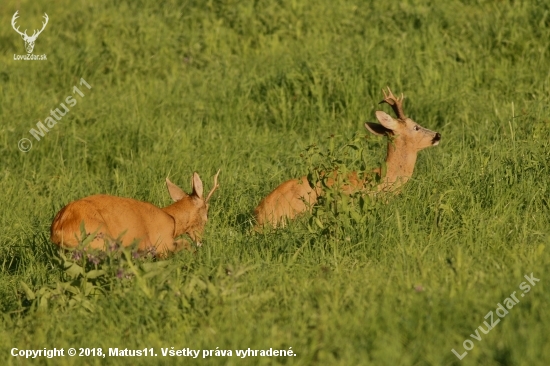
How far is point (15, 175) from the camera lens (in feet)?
28.2

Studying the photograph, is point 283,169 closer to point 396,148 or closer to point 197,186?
point 396,148

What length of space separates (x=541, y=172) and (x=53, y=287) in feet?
10.9

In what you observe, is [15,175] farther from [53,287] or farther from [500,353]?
[500,353]

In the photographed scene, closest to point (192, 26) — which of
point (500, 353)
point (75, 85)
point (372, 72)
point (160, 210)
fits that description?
point (75, 85)

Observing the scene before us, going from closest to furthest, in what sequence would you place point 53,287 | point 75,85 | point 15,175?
1. point 53,287
2. point 15,175
3. point 75,85

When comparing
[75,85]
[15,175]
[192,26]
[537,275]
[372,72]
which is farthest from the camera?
[192,26]

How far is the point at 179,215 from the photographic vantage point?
7324 mm

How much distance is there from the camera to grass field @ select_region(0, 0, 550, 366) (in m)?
4.82

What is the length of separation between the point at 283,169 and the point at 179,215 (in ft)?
4.01

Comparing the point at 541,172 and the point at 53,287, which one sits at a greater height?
the point at 53,287

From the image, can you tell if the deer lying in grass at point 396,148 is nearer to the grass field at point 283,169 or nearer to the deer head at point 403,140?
the deer head at point 403,140

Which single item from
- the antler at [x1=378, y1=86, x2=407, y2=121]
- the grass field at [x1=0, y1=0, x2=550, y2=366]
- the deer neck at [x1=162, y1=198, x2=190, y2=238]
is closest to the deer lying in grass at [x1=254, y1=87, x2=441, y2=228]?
the antler at [x1=378, y1=86, x2=407, y2=121]

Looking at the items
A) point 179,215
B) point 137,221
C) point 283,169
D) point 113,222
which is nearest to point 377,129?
point 283,169

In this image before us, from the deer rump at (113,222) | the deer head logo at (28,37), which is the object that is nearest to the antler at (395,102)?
the deer rump at (113,222)
